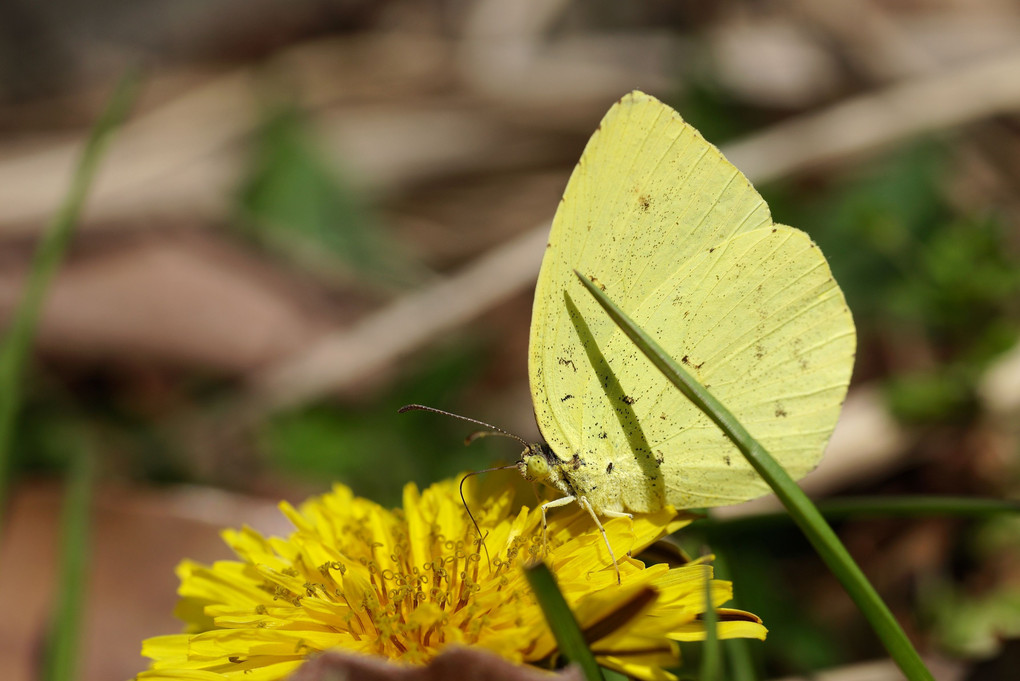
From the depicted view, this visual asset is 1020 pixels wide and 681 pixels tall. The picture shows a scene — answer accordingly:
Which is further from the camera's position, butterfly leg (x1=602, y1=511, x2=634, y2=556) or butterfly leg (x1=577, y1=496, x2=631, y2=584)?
butterfly leg (x1=602, y1=511, x2=634, y2=556)

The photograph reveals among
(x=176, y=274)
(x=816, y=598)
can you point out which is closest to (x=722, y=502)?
(x=816, y=598)

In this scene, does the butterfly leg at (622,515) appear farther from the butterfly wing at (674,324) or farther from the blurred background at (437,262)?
the blurred background at (437,262)

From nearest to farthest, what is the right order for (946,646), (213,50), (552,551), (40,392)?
(552,551)
(946,646)
(40,392)
(213,50)

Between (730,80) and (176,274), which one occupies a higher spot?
(730,80)

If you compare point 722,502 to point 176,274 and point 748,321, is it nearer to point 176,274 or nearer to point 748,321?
point 748,321

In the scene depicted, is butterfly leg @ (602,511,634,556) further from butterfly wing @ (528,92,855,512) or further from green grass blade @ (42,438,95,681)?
green grass blade @ (42,438,95,681)

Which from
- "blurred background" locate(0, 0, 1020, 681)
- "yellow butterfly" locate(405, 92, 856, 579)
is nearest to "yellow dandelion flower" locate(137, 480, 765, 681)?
"yellow butterfly" locate(405, 92, 856, 579)

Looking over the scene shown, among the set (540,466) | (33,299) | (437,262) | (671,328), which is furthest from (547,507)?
(437,262)

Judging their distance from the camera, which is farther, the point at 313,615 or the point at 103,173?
the point at 103,173
